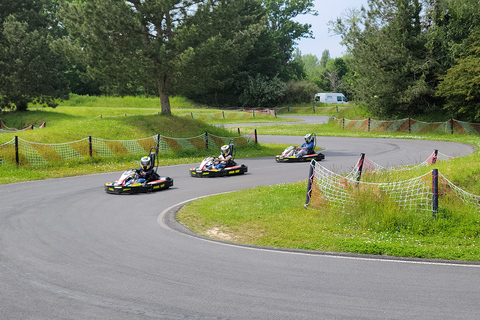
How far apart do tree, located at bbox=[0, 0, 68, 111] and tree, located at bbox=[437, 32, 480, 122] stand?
31.8 metres

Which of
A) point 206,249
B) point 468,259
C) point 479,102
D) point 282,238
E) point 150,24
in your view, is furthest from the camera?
point 479,102

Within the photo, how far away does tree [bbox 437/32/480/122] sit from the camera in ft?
117

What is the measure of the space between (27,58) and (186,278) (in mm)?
39673

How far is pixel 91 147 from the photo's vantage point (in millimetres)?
23578

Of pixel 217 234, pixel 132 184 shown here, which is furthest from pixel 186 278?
pixel 132 184

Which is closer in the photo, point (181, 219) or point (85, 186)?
point (181, 219)

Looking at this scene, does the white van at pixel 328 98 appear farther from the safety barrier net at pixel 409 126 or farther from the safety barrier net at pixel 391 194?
the safety barrier net at pixel 391 194

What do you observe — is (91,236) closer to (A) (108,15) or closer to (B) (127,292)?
(B) (127,292)

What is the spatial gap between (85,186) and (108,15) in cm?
1469

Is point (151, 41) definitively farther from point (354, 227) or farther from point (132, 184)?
point (354, 227)

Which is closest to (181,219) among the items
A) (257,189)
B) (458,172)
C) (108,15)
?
(257,189)

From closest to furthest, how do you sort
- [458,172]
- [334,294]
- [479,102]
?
[334,294], [458,172], [479,102]

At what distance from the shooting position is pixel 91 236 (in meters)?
9.91

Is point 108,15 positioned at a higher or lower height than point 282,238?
higher
